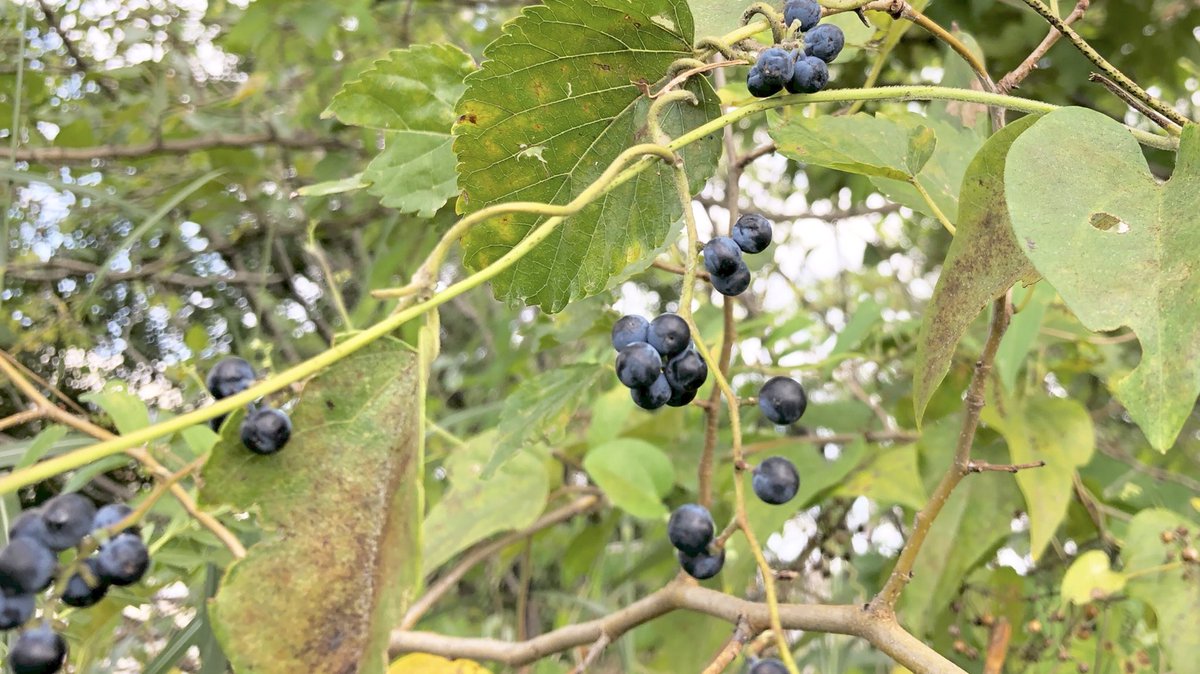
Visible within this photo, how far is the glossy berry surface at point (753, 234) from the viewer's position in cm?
62

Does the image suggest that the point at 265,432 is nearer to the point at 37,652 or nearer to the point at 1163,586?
the point at 37,652

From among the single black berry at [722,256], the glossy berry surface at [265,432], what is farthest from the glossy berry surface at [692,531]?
the glossy berry surface at [265,432]

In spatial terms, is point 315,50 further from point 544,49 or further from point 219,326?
point 544,49

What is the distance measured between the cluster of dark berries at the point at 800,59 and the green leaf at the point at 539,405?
0.36 metres

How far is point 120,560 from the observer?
0.60 m

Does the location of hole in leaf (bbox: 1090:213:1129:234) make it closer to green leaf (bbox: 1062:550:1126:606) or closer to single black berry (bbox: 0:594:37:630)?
single black berry (bbox: 0:594:37:630)

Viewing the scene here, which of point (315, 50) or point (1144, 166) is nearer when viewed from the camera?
point (1144, 166)

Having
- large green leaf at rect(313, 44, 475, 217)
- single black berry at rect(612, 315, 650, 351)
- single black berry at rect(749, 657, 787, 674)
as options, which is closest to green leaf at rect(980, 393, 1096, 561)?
single black berry at rect(749, 657, 787, 674)

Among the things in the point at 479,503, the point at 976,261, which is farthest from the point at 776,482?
the point at 479,503

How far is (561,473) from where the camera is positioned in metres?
1.45

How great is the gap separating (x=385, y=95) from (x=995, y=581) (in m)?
1.17

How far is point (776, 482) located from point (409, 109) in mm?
511

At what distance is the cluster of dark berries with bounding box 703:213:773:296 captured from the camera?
604 millimetres

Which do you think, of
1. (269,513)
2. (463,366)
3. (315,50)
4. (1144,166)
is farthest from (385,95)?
(463,366)
